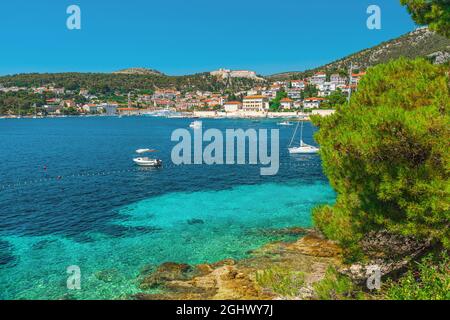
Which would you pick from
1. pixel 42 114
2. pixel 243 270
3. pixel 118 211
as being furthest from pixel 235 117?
pixel 243 270

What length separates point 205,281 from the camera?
15.5 meters

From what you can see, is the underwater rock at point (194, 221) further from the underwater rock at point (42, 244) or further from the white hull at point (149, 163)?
the white hull at point (149, 163)

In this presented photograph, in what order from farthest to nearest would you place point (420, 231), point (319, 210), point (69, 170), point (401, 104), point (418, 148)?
point (69, 170) → point (319, 210) → point (401, 104) → point (420, 231) → point (418, 148)

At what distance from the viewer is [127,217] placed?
2603 centimetres

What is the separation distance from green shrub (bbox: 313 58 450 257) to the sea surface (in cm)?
980

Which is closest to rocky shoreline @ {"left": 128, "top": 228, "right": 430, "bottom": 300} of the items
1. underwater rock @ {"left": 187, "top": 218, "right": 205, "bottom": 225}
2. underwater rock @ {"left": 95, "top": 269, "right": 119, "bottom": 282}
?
underwater rock @ {"left": 95, "top": 269, "right": 119, "bottom": 282}

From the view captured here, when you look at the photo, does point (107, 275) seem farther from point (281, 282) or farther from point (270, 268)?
point (281, 282)

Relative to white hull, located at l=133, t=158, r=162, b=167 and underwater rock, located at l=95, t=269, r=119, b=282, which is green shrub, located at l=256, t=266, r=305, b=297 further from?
white hull, located at l=133, t=158, r=162, b=167

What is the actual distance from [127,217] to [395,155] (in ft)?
71.8

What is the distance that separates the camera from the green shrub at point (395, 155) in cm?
741
